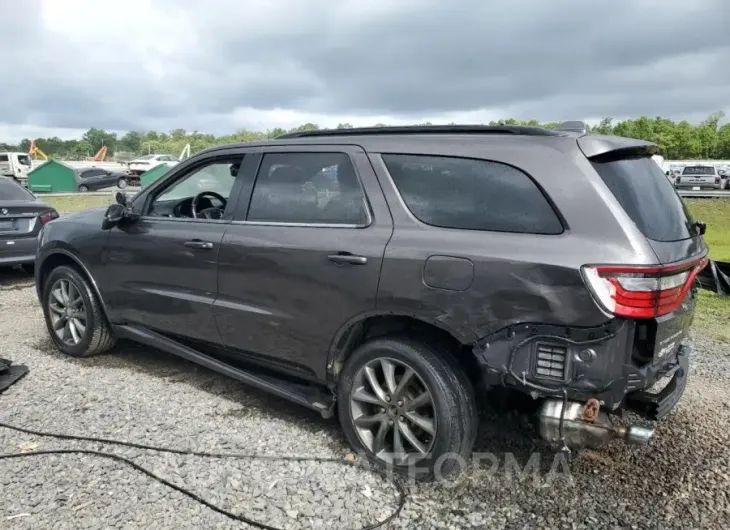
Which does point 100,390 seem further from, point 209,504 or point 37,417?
point 209,504

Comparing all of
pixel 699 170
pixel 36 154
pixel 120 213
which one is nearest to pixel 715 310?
pixel 120 213

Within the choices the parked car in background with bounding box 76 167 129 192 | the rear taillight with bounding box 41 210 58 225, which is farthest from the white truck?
the rear taillight with bounding box 41 210 58 225

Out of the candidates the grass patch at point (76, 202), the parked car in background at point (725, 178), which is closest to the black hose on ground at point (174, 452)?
the grass patch at point (76, 202)

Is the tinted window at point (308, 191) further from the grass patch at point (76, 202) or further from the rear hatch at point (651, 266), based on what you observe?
the grass patch at point (76, 202)

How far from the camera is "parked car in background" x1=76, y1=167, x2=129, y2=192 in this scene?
32.6 m

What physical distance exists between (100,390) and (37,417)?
0.51 m

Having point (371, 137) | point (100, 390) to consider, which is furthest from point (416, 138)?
point (100, 390)

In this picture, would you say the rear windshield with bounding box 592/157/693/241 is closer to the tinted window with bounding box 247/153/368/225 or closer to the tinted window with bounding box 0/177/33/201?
the tinted window with bounding box 247/153/368/225

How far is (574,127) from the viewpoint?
3.39 metres

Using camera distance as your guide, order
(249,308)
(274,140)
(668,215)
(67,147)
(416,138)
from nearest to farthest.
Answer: (668,215), (416,138), (249,308), (274,140), (67,147)

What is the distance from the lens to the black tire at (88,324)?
487 centimetres

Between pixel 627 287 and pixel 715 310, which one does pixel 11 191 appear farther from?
pixel 715 310

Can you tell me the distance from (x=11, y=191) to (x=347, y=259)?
25.1 feet

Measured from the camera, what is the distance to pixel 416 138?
3373 millimetres
